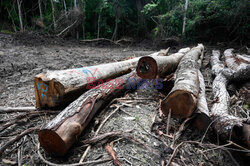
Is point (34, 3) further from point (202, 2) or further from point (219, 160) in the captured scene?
point (219, 160)

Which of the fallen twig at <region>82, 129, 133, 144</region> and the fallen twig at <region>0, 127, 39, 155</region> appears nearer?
the fallen twig at <region>0, 127, 39, 155</region>

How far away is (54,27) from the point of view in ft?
30.3

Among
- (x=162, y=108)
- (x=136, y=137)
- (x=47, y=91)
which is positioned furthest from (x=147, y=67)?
(x=47, y=91)

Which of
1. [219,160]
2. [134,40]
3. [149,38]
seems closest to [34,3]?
[134,40]

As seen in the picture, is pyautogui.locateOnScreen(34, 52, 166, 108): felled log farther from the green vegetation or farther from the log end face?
the green vegetation

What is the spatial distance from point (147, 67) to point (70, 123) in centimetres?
176

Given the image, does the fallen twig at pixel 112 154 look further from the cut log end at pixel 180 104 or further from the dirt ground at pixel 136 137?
the cut log end at pixel 180 104

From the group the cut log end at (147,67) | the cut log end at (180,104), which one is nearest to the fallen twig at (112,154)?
the cut log end at (180,104)

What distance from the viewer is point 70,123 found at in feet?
4.85

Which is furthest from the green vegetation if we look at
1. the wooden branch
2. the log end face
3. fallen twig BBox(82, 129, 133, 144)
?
the log end face

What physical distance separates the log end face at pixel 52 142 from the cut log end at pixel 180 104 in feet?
4.08

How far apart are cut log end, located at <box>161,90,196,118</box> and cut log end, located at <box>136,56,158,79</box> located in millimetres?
941

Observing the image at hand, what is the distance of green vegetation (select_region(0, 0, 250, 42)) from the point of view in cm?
812

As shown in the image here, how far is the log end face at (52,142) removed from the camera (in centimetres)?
134
